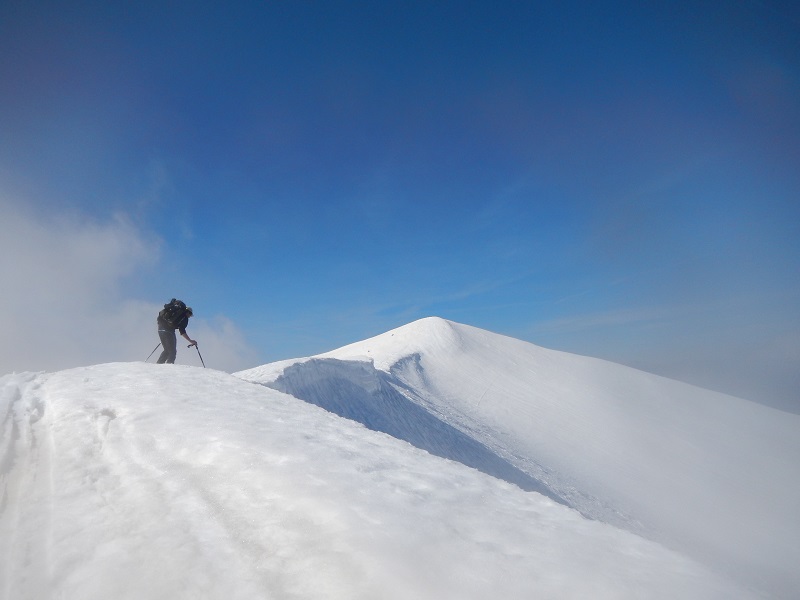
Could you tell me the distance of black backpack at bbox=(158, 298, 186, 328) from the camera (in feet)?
35.7

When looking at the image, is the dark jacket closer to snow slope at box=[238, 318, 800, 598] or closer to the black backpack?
the black backpack

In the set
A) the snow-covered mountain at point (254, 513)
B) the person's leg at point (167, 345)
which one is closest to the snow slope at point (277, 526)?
the snow-covered mountain at point (254, 513)

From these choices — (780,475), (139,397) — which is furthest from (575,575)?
(780,475)

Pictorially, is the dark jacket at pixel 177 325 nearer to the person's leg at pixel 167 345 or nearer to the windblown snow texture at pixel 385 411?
the person's leg at pixel 167 345

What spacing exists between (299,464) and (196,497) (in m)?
0.78

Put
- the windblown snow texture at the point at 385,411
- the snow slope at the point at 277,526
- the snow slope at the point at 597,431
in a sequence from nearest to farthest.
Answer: the snow slope at the point at 277,526
the windblown snow texture at the point at 385,411
the snow slope at the point at 597,431

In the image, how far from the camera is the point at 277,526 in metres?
2.76

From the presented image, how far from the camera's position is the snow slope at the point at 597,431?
14.2 m

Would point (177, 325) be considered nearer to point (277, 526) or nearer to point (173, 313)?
point (173, 313)

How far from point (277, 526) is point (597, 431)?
23954 mm

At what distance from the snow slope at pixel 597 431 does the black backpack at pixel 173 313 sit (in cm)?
239

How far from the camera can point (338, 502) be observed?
2.95 m

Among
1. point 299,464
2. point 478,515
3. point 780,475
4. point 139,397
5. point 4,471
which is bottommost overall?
point 780,475

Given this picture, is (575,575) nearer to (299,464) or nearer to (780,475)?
(299,464)
